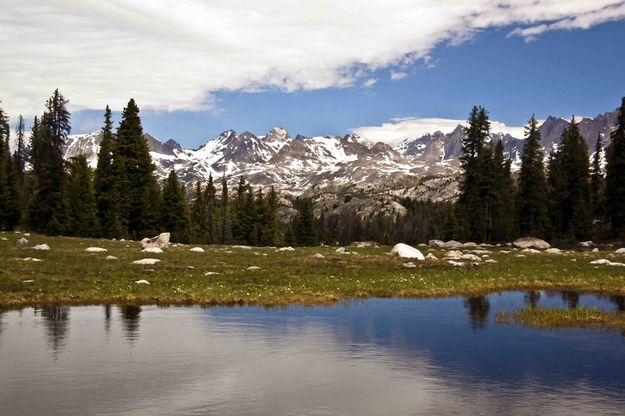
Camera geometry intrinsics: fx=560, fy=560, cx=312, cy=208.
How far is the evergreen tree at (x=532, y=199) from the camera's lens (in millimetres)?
91250

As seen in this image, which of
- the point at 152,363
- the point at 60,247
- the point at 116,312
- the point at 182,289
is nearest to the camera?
the point at 152,363

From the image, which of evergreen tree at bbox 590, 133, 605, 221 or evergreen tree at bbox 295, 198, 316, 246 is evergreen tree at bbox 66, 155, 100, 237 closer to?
evergreen tree at bbox 295, 198, 316, 246

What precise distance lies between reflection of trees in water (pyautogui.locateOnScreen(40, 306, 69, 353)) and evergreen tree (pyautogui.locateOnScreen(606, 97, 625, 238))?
81.4m

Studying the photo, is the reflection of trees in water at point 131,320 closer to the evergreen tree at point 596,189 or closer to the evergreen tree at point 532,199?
the evergreen tree at point 532,199

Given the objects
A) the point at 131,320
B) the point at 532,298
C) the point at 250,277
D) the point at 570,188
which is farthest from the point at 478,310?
the point at 570,188

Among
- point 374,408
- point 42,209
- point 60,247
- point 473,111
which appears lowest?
point 374,408

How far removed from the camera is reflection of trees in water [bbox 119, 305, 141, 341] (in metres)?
21.6

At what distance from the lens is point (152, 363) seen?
17.5 meters

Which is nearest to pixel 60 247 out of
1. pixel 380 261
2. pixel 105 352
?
pixel 380 261

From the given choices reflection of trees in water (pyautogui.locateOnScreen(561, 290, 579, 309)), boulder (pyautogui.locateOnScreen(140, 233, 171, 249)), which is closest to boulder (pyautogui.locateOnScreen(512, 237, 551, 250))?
reflection of trees in water (pyautogui.locateOnScreen(561, 290, 579, 309))

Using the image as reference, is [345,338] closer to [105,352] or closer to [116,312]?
[105,352]

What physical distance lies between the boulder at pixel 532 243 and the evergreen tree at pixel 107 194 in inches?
2254

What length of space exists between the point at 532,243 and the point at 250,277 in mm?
58418

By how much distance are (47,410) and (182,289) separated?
59.1ft
